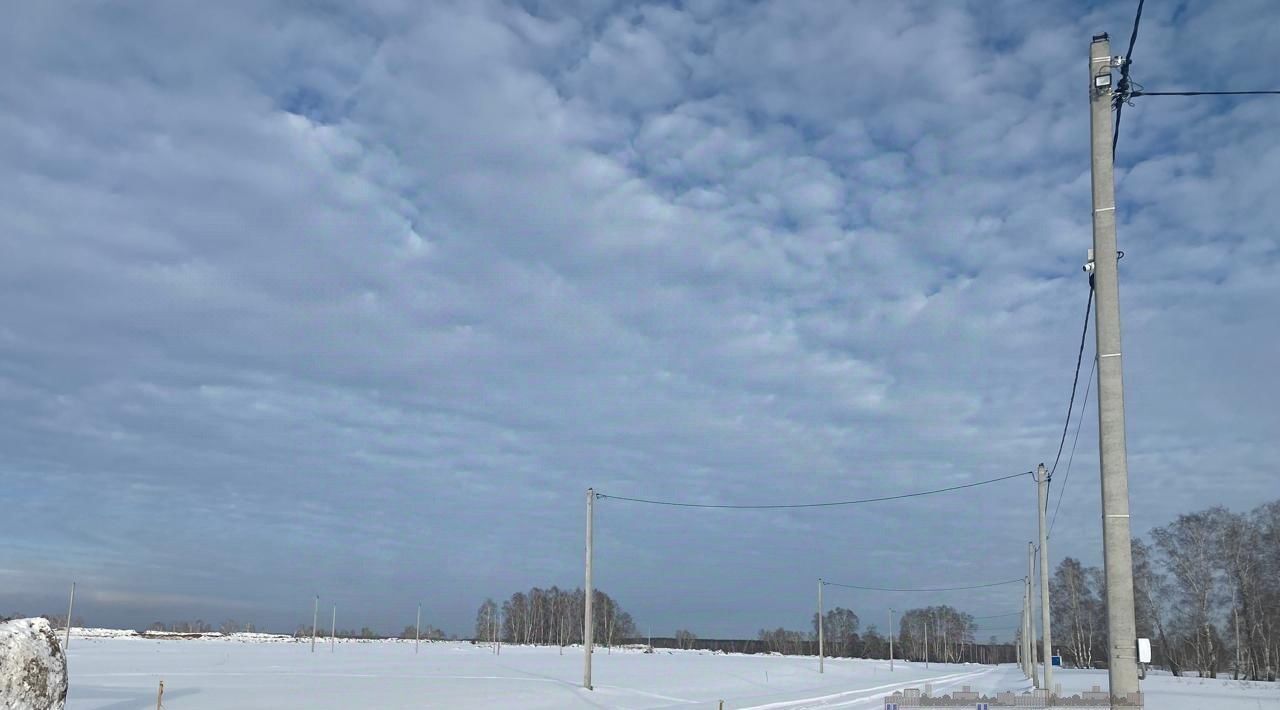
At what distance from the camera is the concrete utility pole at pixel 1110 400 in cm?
1178

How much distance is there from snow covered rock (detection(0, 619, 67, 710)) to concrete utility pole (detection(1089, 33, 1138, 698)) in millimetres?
12517

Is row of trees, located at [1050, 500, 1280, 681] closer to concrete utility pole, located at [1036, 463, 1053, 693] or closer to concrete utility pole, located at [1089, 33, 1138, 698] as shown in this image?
concrete utility pole, located at [1036, 463, 1053, 693]

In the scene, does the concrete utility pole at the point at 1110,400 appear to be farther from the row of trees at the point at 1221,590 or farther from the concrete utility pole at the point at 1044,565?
the row of trees at the point at 1221,590

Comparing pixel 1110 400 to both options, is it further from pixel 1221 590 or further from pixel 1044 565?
pixel 1221 590

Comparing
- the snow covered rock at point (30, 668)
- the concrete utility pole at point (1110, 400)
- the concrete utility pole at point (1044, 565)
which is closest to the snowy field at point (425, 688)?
the concrete utility pole at point (1044, 565)

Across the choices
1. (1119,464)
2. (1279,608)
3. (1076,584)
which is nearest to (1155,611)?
(1279,608)

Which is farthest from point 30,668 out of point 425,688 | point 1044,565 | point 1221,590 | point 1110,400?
point 1221,590

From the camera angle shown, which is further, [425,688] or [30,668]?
[425,688]

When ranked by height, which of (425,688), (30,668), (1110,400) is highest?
(1110,400)

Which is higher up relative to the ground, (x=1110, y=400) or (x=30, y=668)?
(x=1110, y=400)

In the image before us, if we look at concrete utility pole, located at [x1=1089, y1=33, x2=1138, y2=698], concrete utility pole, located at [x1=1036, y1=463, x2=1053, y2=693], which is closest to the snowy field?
concrete utility pole, located at [x1=1036, y1=463, x2=1053, y2=693]

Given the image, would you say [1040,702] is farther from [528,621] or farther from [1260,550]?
[528,621]

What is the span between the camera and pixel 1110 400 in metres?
12.2

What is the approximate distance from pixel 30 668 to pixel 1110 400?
13.3 m
